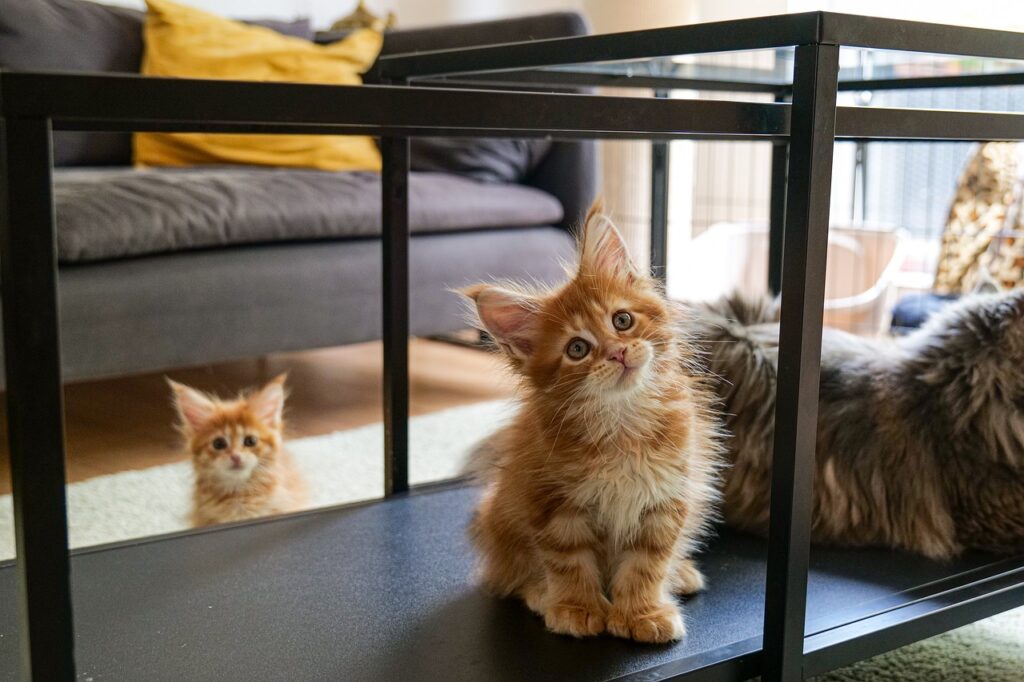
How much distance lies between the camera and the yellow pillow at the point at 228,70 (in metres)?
2.56

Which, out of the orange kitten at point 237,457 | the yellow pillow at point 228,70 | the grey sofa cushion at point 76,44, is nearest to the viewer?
the orange kitten at point 237,457

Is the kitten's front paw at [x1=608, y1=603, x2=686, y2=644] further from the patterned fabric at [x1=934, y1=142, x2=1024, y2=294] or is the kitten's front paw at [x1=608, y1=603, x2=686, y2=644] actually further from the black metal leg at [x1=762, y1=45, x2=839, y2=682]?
the patterned fabric at [x1=934, y1=142, x2=1024, y2=294]

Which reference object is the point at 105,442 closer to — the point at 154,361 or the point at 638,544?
the point at 154,361

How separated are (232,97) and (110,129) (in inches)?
7.9

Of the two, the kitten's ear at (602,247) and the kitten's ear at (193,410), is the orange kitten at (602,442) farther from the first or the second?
the kitten's ear at (193,410)

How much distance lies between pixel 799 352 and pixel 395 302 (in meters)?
0.61

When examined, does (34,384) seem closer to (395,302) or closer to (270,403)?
(395,302)

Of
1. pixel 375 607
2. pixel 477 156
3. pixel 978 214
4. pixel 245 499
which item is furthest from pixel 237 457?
pixel 978 214

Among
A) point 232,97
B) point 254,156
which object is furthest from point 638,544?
point 254,156

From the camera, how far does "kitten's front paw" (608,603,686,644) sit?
91 centimetres

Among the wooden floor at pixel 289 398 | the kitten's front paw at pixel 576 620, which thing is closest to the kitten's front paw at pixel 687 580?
the kitten's front paw at pixel 576 620

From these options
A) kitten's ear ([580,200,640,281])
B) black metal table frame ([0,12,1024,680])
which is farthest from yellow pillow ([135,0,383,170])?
kitten's ear ([580,200,640,281])

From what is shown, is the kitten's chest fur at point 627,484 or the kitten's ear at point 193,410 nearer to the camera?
the kitten's chest fur at point 627,484

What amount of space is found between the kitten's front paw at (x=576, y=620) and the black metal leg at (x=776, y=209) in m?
0.79
